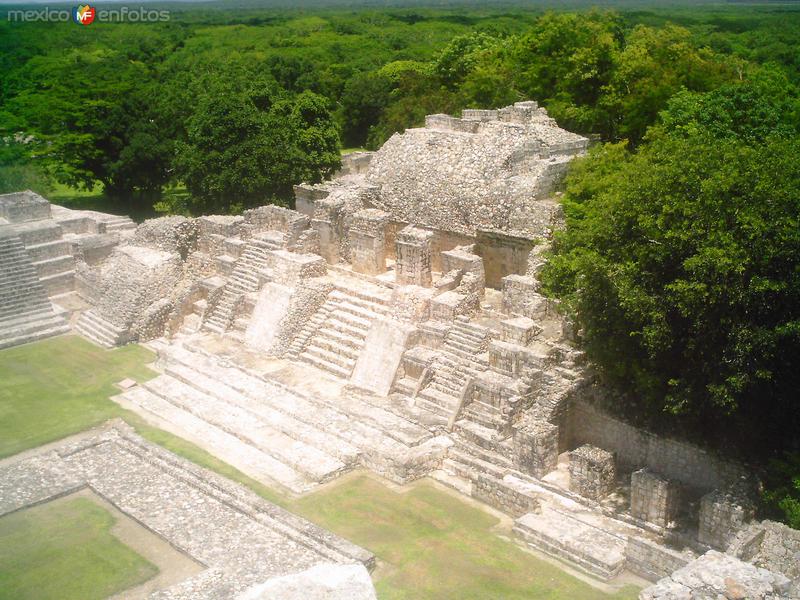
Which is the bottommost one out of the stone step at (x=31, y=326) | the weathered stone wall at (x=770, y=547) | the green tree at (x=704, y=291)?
Answer: the stone step at (x=31, y=326)

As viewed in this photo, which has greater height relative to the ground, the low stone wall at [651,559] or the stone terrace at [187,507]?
the low stone wall at [651,559]

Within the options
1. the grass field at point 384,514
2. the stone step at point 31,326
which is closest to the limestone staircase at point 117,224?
the stone step at point 31,326

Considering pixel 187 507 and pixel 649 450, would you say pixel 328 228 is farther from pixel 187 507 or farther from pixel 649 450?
pixel 649 450

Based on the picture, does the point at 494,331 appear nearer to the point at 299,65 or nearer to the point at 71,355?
the point at 71,355

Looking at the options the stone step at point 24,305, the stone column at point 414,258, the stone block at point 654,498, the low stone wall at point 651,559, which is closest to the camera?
the low stone wall at point 651,559

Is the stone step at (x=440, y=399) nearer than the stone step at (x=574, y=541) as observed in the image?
No

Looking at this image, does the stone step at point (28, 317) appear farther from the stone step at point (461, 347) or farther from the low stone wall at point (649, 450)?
the low stone wall at point (649, 450)

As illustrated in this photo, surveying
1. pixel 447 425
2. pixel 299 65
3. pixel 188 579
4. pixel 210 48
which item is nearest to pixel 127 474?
pixel 188 579

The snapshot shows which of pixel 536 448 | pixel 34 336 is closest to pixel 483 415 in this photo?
pixel 536 448
